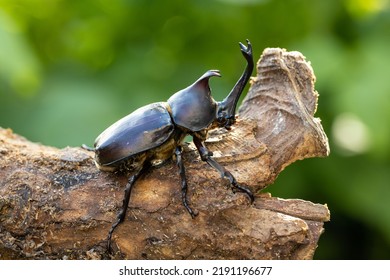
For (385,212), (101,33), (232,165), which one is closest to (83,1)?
(101,33)

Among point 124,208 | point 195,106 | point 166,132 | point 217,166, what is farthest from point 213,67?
point 124,208

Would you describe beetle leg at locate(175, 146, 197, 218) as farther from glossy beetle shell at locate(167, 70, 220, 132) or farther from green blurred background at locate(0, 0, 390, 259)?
green blurred background at locate(0, 0, 390, 259)

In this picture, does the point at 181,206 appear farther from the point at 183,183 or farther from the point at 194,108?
the point at 194,108

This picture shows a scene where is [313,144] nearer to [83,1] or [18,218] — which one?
[18,218]

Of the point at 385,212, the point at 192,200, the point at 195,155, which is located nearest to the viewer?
the point at 192,200

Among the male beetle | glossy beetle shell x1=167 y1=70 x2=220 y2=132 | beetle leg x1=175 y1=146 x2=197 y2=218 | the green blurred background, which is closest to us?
beetle leg x1=175 y1=146 x2=197 y2=218

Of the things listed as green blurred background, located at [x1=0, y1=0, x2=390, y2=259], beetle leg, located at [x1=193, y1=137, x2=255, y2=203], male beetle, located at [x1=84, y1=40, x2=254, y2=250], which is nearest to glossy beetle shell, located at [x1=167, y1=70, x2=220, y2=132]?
male beetle, located at [x1=84, y1=40, x2=254, y2=250]
